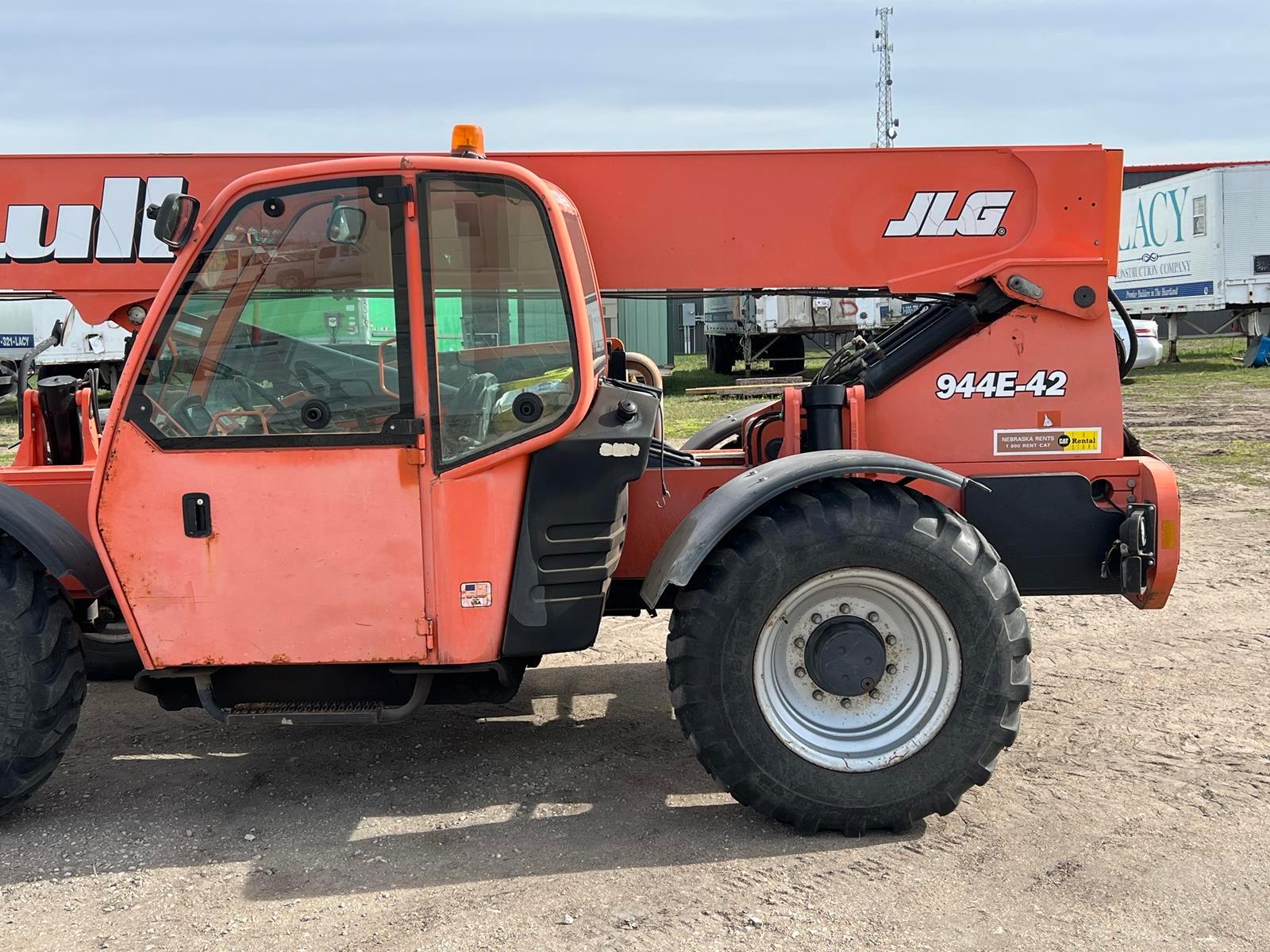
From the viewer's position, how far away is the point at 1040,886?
3.53 metres

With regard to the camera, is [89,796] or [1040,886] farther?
[89,796]

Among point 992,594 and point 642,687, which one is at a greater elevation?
point 992,594

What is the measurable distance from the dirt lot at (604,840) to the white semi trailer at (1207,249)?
20.4 m

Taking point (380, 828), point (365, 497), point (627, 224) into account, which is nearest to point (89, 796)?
point (380, 828)

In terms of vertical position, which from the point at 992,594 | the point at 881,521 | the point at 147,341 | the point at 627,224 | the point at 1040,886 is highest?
the point at 627,224

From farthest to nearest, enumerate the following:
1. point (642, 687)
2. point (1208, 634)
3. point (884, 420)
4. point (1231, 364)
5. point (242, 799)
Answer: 1. point (1231, 364)
2. point (1208, 634)
3. point (642, 687)
4. point (884, 420)
5. point (242, 799)

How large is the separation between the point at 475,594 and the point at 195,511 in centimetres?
96

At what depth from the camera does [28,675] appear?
12.8 ft

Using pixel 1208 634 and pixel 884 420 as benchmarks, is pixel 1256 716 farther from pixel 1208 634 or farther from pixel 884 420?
pixel 884 420

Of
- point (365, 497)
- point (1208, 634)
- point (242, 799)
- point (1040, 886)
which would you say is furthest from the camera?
point (1208, 634)

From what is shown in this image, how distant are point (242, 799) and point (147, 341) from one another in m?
1.75

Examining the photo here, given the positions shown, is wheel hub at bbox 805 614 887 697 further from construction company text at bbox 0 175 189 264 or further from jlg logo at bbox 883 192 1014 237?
construction company text at bbox 0 175 189 264

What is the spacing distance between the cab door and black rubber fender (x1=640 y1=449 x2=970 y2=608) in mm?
848

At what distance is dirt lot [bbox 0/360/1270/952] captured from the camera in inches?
131
